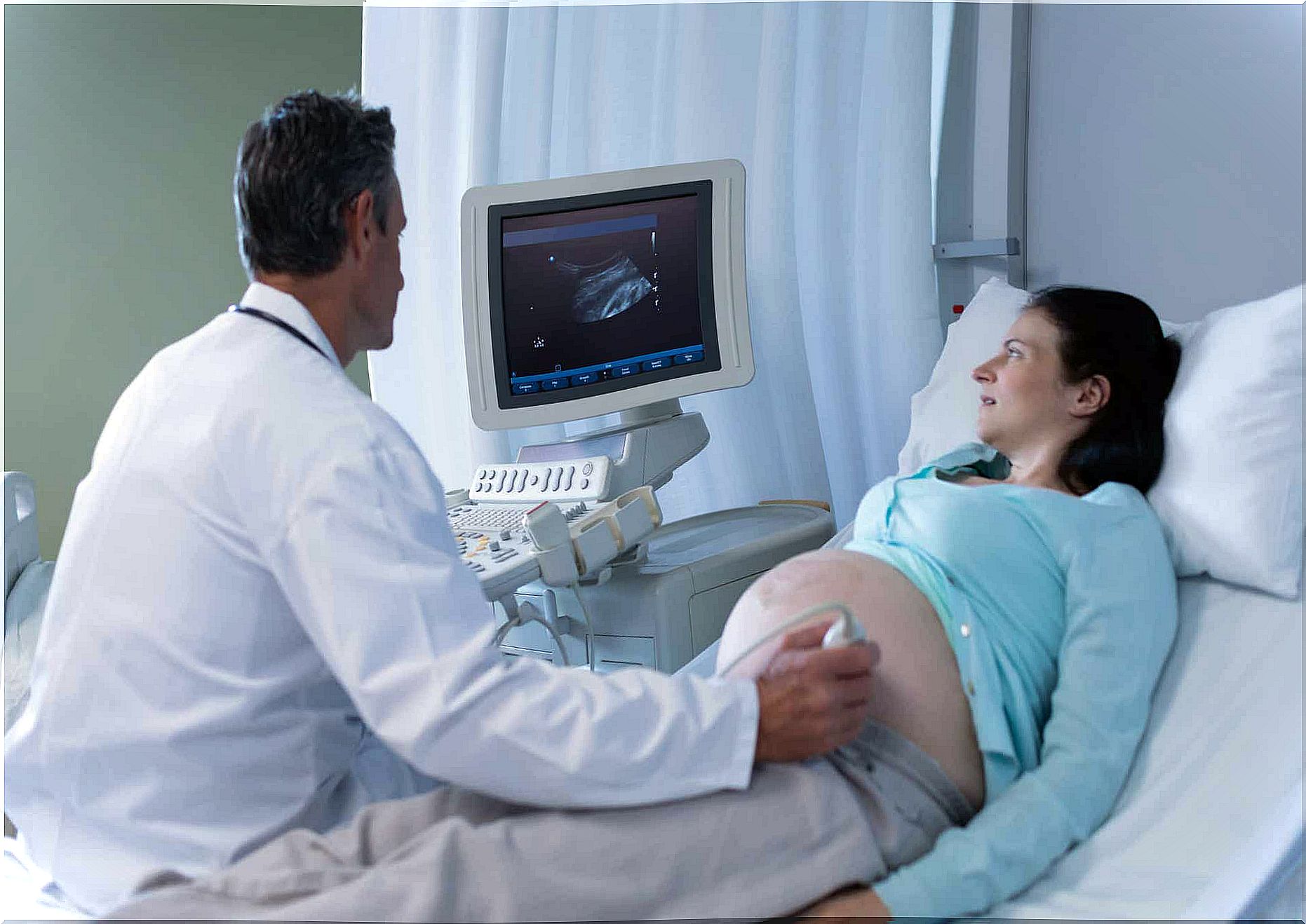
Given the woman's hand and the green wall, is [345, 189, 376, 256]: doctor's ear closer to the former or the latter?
the woman's hand

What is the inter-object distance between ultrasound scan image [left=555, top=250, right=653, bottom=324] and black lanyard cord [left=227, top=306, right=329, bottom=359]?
800mm

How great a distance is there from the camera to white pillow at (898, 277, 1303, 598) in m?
1.26

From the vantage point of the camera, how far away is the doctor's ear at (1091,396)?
1445 millimetres

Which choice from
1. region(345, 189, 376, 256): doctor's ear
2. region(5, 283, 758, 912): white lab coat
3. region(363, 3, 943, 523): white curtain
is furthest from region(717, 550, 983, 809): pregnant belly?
region(363, 3, 943, 523): white curtain

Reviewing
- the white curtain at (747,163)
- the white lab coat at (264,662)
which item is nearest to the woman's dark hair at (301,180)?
the white lab coat at (264,662)

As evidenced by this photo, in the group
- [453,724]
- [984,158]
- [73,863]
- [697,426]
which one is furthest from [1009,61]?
[73,863]

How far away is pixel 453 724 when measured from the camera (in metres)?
0.86

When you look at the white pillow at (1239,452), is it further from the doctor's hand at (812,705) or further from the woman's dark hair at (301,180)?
the woman's dark hair at (301,180)

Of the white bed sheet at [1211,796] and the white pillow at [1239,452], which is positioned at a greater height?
the white pillow at [1239,452]

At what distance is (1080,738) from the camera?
3.54 ft

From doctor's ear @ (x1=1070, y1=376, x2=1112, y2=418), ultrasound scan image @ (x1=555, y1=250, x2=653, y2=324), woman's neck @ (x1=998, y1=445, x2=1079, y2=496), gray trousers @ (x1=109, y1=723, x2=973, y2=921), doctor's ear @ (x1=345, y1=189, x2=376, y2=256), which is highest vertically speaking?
doctor's ear @ (x1=345, y1=189, x2=376, y2=256)

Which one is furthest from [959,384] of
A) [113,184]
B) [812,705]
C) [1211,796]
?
[113,184]

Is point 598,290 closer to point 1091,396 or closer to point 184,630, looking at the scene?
point 1091,396

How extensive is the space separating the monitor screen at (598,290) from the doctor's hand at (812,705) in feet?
3.22
